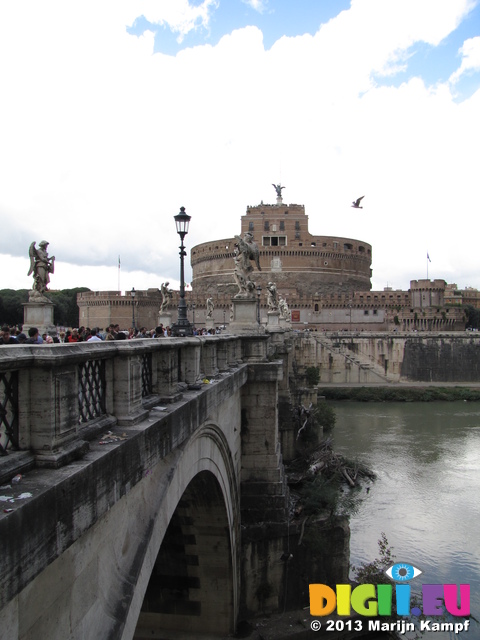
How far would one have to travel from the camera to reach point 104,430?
3264mm

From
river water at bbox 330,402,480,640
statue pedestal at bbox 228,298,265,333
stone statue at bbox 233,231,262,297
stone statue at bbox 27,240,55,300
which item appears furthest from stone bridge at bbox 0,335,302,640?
river water at bbox 330,402,480,640

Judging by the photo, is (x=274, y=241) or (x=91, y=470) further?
(x=274, y=241)

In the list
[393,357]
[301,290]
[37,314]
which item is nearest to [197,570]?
[37,314]

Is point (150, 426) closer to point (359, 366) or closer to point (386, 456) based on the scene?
point (386, 456)

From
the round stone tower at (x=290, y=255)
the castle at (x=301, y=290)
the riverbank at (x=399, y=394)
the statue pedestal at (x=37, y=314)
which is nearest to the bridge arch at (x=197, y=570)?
the statue pedestal at (x=37, y=314)

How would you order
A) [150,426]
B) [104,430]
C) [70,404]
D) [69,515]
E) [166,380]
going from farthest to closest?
1. [166,380]
2. [150,426]
3. [104,430]
4. [70,404]
5. [69,515]

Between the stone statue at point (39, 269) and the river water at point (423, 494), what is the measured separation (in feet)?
31.2

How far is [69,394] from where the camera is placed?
2732 millimetres

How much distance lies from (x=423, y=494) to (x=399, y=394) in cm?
2476

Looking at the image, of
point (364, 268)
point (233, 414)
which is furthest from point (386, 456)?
point (364, 268)

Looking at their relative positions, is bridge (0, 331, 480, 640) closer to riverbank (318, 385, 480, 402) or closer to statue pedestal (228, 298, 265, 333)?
statue pedestal (228, 298, 265, 333)

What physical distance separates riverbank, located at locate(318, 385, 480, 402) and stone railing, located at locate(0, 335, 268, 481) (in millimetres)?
39189

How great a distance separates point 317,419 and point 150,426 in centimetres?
1966

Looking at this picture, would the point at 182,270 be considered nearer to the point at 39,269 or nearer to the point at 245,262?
the point at 245,262
